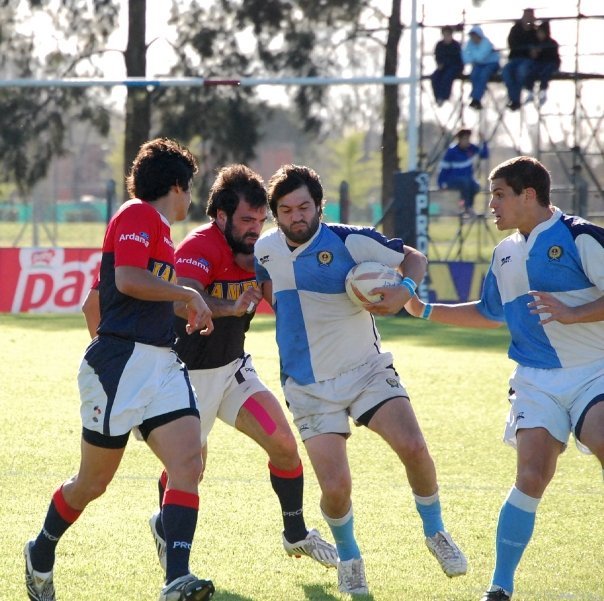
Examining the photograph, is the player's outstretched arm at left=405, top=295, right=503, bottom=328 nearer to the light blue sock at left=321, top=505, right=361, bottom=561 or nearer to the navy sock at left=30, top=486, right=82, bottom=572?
the light blue sock at left=321, top=505, right=361, bottom=561

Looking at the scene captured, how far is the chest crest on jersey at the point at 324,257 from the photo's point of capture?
5730 mm

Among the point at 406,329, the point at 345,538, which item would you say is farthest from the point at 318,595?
the point at 406,329

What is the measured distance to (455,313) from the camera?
19.2 ft

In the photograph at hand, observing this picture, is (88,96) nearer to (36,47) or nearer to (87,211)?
(36,47)

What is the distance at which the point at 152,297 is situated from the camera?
16.0 ft

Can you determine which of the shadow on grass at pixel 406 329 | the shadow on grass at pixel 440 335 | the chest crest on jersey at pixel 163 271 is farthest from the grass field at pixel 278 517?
the shadow on grass at pixel 406 329

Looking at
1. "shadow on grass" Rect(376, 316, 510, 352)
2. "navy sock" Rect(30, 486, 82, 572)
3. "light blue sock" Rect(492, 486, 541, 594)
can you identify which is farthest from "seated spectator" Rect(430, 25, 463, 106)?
"navy sock" Rect(30, 486, 82, 572)

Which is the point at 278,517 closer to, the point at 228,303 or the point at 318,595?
the point at 318,595

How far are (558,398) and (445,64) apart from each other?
57.2 feet

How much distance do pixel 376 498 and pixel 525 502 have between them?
85.0 inches

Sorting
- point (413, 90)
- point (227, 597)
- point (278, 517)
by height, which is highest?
point (413, 90)

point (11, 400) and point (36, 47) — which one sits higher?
point (36, 47)

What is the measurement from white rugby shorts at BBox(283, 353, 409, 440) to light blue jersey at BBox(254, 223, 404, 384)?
5cm

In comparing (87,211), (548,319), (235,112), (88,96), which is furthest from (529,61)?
(87,211)
